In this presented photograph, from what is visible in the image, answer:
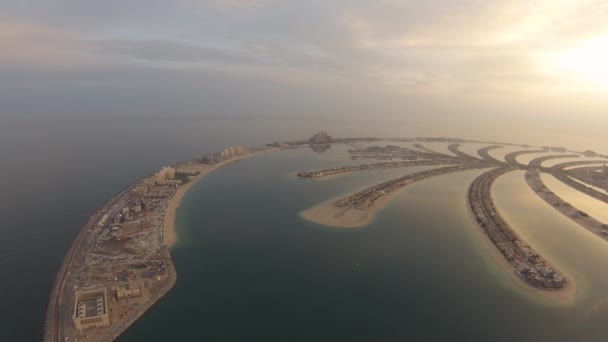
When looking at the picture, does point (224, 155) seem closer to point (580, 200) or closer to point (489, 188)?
point (489, 188)

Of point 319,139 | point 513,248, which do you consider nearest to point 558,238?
point 513,248

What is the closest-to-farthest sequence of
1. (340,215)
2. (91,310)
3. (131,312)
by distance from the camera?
(91,310), (131,312), (340,215)

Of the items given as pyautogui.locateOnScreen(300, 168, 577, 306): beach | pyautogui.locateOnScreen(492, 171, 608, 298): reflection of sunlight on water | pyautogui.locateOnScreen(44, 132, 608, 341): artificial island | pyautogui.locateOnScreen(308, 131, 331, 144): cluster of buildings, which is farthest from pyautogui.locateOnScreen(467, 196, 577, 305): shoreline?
pyautogui.locateOnScreen(308, 131, 331, 144): cluster of buildings

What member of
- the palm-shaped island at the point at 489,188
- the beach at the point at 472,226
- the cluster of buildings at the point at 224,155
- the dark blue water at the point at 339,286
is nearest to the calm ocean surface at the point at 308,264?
the dark blue water at the point at 339,286

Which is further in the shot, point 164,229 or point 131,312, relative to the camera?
point 164,229

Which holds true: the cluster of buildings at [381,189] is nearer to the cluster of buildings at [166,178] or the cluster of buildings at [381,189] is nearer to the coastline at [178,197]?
the coastline at [178,197]

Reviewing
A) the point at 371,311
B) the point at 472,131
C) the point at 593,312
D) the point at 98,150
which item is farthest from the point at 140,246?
the point at 472,131
